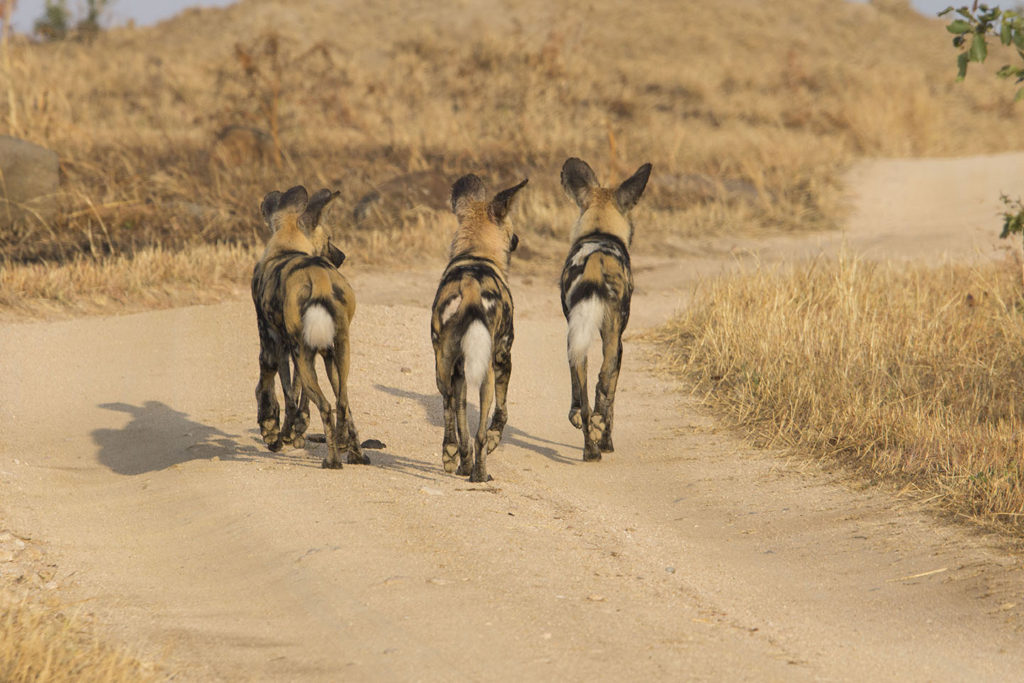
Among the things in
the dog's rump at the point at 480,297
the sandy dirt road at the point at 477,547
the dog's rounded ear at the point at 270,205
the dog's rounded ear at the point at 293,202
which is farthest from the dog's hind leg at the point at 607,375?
the dog's rounded ear at the point at 270,205

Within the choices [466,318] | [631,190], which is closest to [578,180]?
[631,190]

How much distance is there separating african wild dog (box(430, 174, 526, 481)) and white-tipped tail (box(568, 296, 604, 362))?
0.44 meters

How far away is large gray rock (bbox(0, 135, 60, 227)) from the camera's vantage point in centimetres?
1252

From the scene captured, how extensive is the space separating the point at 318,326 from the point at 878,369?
386 centimetres

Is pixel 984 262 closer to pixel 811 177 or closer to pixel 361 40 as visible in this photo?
pixel 811 177

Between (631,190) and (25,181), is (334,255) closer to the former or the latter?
(631,190)

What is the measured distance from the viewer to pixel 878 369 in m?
7.32

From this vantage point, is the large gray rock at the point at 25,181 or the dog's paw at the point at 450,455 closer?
the dog's paw at the point at 450,455

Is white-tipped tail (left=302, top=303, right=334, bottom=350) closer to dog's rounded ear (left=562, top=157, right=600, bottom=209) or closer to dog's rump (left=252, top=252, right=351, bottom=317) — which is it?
dog's rump (left=252, top=252, right=351, bottom=317)

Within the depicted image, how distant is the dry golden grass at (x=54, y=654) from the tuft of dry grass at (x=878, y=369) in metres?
3.90

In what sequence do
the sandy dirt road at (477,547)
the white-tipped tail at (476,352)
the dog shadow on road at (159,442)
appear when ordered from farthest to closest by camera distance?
the dog shadow on road at (159,442), the white-tipped tail at (476,352), the sandy dirt road at (477,547)

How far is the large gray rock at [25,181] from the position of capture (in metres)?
12.5

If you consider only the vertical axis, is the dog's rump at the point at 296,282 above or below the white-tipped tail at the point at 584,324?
above

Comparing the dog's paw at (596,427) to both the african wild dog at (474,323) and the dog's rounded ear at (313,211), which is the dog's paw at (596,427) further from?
the dog's rounded ear at (313,211)
